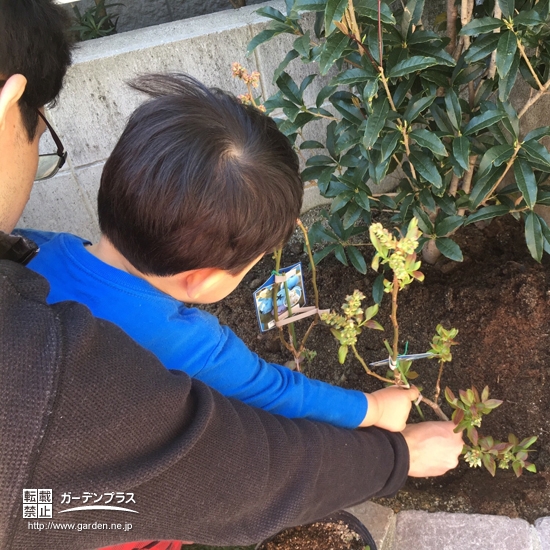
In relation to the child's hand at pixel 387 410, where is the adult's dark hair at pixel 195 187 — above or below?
above

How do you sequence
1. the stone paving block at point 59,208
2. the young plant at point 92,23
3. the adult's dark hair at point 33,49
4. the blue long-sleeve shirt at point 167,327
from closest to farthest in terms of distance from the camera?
1. the adult's dark hair at point 33,49
2. the blue long-sleeve shirt at point 167,327
3. the stone paving block at point 59,208
4. the young plant at point 92,23

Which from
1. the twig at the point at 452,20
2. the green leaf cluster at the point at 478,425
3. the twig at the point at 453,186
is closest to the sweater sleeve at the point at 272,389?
the green leaf cluster at the point at 478,425

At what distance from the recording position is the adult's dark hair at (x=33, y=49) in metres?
0.87

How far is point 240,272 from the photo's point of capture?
111cm

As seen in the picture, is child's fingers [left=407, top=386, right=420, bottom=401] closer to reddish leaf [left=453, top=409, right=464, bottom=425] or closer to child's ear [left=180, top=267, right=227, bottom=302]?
reddish leaf [left=453, top=409, right=464, bottom=425]

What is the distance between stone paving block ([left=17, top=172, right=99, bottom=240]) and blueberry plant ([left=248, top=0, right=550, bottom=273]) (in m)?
1.08

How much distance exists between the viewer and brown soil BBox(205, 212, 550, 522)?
5.16 ft

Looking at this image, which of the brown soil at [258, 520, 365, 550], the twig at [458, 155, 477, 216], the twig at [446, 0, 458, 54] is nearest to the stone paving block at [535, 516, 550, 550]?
the brown soil at [258, 520, 365, 550]

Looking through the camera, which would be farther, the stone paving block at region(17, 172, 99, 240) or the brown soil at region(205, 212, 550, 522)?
the stone paving block at region(17, 172, 99, 240)

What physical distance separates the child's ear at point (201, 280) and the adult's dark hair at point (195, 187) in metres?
0.03

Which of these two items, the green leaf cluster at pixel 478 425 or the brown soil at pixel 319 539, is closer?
the green leaf cluster at pixel 478 425

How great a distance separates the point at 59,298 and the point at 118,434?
0.42 m

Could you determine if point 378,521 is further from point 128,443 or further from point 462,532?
point 128,443

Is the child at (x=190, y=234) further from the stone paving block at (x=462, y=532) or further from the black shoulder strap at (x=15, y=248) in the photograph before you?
the stone paving block at (x=462, y=532)
